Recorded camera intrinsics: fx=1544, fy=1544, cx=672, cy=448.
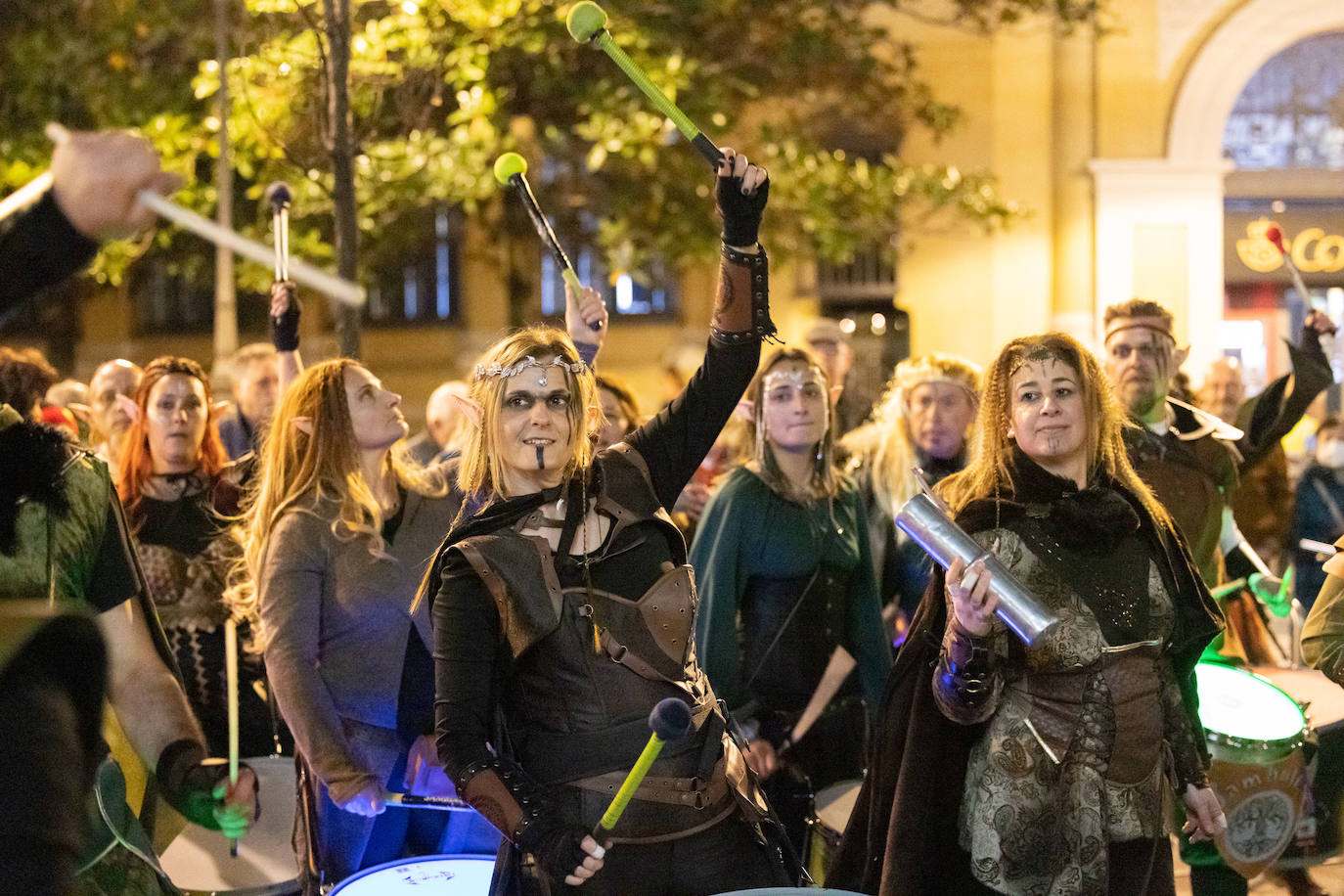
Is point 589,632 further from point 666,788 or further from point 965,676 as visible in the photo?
point 965,676

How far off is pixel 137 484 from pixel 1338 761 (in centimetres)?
416

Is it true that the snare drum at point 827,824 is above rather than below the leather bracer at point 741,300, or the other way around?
below

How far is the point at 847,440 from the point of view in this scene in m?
6.98

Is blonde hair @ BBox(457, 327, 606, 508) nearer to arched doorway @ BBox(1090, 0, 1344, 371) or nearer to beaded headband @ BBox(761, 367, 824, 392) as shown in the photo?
beaded headband @ BBox(761, 367, 824, 392)

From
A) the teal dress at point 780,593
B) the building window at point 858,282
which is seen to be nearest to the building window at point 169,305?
the building window at point 858,282

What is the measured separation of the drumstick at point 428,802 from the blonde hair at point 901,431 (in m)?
2.53

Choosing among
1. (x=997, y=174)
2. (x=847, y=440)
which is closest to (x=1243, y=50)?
(x=997, y=174)

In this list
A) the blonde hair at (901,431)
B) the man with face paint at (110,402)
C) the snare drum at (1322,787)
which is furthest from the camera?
the man with face paint at (110,402)

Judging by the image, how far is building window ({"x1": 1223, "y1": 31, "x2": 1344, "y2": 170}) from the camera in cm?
1712

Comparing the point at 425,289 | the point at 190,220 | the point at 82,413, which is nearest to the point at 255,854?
the point at 190,220

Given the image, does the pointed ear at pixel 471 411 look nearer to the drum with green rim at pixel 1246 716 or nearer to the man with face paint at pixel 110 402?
the drum with green rim at pixel 1246 716

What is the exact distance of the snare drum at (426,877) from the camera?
11.2ft

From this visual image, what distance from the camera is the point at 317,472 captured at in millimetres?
4570

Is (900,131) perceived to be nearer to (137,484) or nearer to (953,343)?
(953,343)
